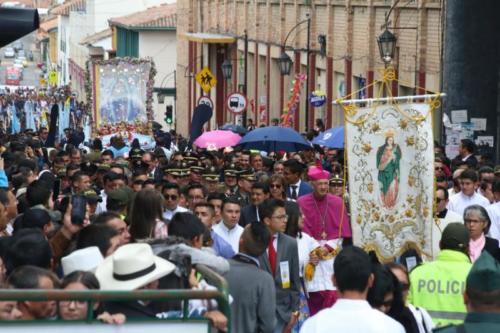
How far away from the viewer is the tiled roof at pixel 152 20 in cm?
7894

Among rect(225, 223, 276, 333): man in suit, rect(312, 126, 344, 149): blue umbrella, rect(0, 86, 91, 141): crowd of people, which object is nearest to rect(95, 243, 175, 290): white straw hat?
rect(225, 223, 276, 333): man in suit

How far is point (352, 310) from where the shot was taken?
8.10 meters

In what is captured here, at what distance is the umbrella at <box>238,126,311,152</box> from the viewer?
25031mm

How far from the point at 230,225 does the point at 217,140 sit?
48.4 feet

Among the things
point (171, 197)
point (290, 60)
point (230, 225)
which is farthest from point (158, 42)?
point (230, 225)

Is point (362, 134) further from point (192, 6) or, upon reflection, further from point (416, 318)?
point (192, 6)

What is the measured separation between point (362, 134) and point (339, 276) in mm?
5958

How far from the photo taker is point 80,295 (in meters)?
6.70

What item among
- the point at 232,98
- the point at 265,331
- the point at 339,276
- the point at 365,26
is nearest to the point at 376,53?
the point at 365,26

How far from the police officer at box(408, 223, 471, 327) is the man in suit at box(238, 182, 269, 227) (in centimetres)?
432

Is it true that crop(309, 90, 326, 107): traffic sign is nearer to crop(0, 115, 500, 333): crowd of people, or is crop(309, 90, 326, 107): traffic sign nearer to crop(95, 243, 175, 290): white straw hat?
crop(0, 115, 500, 333): crowd of people

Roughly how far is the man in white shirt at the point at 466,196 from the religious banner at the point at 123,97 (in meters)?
14.2

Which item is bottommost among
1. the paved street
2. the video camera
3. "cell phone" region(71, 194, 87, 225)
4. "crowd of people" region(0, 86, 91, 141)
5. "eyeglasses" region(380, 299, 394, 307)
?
the paved street

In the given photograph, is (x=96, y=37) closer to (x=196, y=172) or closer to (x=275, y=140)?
(x=275, y=140)
